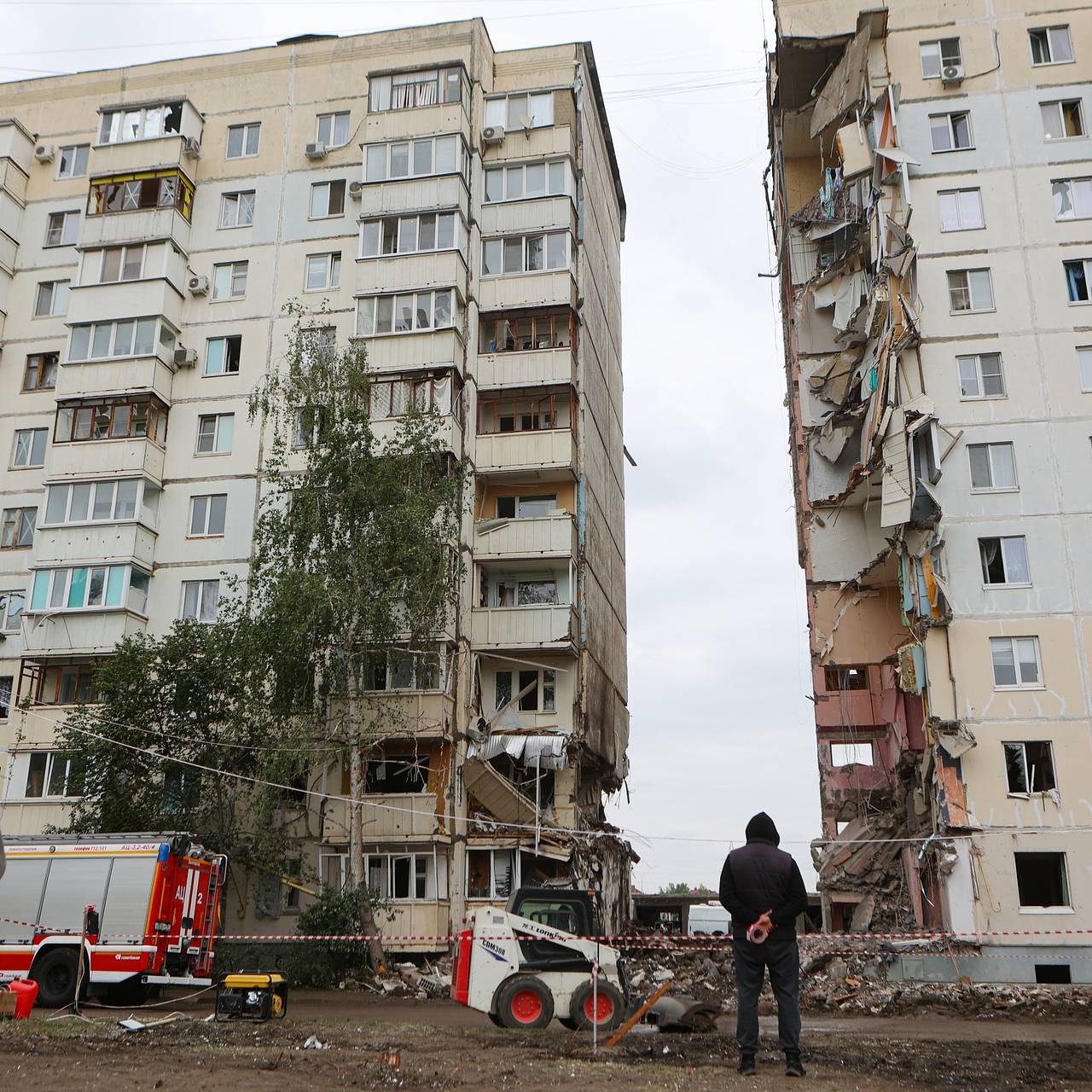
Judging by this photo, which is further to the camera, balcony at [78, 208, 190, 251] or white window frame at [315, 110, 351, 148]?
white window frame at [315, 110, 351, 148]

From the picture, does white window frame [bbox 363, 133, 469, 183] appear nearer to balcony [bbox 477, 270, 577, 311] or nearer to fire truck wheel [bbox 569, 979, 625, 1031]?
balcony [bbox 477, 270, 577, 311]

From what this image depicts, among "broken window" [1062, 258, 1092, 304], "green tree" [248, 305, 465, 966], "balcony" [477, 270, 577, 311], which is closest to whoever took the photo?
"green tree" [248, 305, 465, 966]

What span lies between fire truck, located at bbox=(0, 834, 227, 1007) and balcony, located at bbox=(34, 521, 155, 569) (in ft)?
43.4

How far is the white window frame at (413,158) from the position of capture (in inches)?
1501

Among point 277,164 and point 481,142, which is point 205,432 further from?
point 481,142

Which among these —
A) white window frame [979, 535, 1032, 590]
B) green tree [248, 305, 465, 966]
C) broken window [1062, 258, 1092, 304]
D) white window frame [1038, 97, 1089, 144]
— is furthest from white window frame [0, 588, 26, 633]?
white window frame [1038, 97, 1089, 144]

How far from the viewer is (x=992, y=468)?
32312 mm

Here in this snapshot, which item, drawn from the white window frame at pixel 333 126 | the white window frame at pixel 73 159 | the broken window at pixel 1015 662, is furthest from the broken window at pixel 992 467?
the white window frame at pixel 73 159

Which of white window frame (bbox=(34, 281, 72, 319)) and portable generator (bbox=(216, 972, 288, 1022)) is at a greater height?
white window frame (bbox=(34, 281, 72, 319))

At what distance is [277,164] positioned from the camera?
1638 inches

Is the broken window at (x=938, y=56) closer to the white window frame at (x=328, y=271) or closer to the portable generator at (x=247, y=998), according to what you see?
the white window frame at (x=328, y=271)

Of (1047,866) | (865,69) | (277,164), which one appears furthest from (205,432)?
(1047,866)

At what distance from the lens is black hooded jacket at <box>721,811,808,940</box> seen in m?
10.5

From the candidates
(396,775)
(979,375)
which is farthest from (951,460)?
(396,775)
